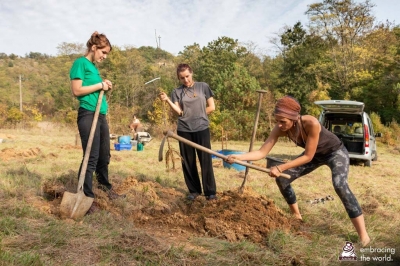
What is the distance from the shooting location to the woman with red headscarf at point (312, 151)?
9.81ft

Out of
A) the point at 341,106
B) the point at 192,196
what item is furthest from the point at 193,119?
the point at 341,106

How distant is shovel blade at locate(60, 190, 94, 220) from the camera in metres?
3.25

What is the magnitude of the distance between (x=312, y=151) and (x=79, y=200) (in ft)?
7.50

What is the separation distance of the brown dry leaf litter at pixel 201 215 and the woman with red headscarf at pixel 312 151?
475mm

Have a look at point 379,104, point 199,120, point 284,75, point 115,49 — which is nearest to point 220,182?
point 199,120

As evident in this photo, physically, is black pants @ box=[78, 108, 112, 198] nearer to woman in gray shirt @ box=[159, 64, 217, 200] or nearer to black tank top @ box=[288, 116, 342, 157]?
woman in gray shirt @ box=[159, 64, 217, 200]

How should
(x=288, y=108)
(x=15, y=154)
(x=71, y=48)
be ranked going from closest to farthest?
(x=288, y=108) → (x=15, y=154) → (x=71, y=48)

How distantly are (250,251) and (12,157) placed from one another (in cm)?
695

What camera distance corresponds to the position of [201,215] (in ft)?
11.3

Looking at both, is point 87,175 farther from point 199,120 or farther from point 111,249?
point 199,120

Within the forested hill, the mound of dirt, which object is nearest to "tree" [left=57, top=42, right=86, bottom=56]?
the forested hill

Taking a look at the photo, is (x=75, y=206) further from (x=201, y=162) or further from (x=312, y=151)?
(x=312, y=151)

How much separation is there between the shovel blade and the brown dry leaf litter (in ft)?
0.63

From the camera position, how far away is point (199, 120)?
413cm
